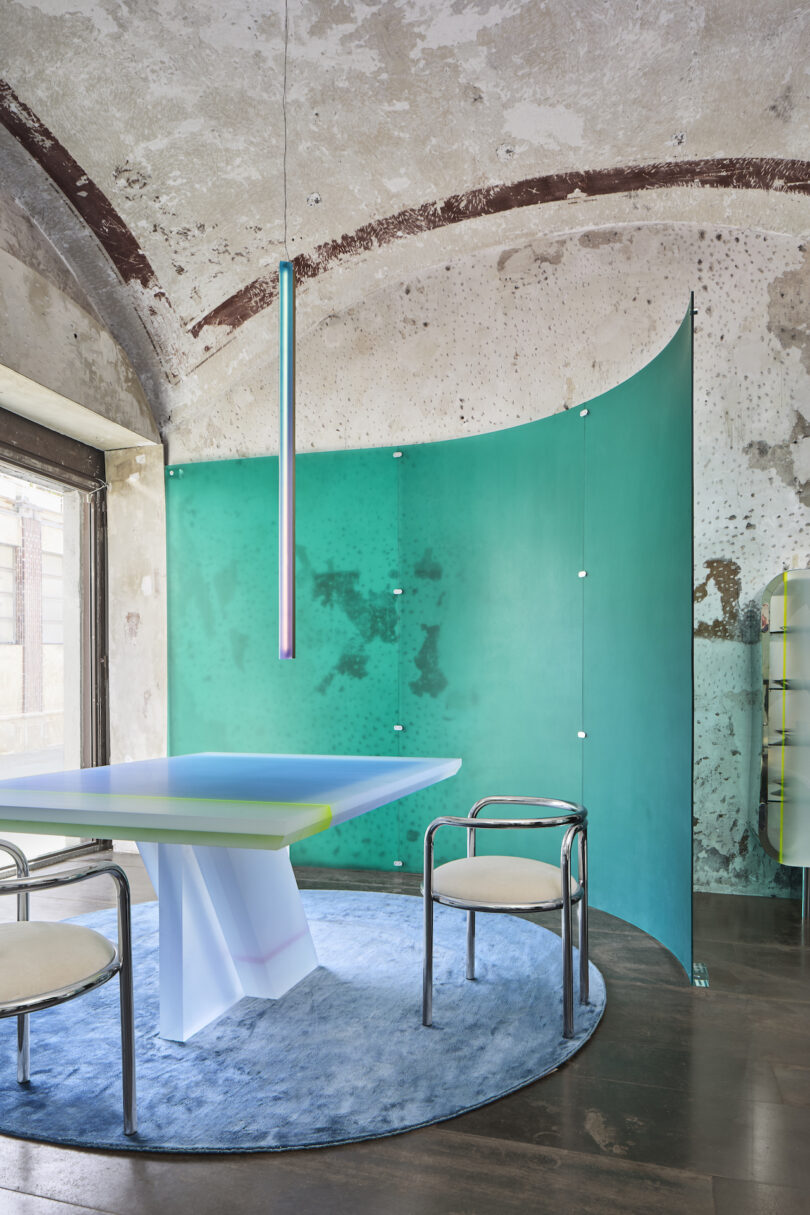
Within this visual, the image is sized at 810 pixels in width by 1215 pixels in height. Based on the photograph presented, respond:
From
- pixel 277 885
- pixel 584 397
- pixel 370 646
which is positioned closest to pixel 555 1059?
pixel 277 885

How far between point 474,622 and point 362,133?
92.1 inches

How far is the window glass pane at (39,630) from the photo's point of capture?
455 centimetres

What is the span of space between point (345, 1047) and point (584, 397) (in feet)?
10.7

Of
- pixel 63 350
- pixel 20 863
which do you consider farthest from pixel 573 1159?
pixel 63 350

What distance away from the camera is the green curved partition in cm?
333

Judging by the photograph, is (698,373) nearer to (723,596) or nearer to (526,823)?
(723,596)

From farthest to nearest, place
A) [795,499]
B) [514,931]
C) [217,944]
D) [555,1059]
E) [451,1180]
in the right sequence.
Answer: [795,499]
[514,931]
[217,944]
[555,1059]
[451,1180]

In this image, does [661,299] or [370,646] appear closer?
[661,299]

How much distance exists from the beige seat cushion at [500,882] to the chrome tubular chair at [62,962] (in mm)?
943

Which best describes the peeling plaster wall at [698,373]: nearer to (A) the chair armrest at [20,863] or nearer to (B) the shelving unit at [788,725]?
(B) the shelving unit at [788,725]

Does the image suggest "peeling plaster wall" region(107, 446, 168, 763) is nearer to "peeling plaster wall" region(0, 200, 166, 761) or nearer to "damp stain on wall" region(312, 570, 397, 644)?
"peeling plaster wall" region(0, 200, 166, 761)

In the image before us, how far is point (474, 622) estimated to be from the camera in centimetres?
431

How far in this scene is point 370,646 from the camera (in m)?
4.54

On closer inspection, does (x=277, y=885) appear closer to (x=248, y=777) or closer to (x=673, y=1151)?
(x=248, y=777)
